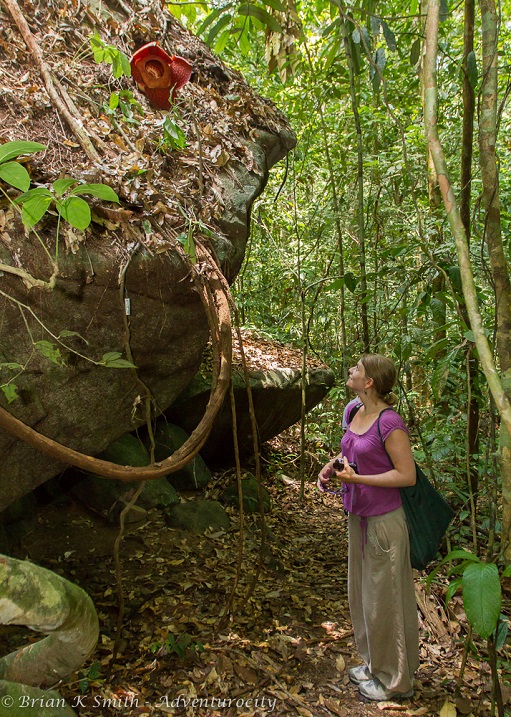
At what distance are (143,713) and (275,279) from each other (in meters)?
6.38

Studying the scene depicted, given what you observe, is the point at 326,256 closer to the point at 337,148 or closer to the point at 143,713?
the point at 337,148

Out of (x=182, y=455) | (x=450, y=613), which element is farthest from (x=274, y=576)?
(x=182, y=455)

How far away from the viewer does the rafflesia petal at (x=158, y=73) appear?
3.88 metres

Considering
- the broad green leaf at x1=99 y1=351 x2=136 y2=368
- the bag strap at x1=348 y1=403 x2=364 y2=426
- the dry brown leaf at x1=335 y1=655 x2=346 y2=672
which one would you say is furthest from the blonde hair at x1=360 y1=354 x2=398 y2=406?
the dry brown leaf at x1=335 y1=655 x2=346 y2=672

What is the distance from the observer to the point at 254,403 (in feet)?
17.9

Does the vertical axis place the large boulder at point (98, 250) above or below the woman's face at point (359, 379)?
above

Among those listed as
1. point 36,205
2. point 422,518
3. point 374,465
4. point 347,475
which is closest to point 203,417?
point 347,475

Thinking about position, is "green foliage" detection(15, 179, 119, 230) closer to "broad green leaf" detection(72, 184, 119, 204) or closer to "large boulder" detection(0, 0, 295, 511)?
"broad green leaf" detection(72, 184, 119, 204)

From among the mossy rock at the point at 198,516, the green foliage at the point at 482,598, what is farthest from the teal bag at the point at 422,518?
the mossy rock at the point at 198,516

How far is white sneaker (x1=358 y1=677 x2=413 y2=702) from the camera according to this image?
2801mm

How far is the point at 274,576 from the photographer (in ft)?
13.6

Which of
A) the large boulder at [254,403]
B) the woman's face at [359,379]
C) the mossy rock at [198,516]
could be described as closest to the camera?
the woman's face at [359,379]

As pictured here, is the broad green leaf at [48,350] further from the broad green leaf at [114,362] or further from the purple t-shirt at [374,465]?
the purple t-shirt at [374,465]

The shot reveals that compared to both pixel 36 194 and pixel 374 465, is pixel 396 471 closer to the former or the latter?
pixel 374 465
